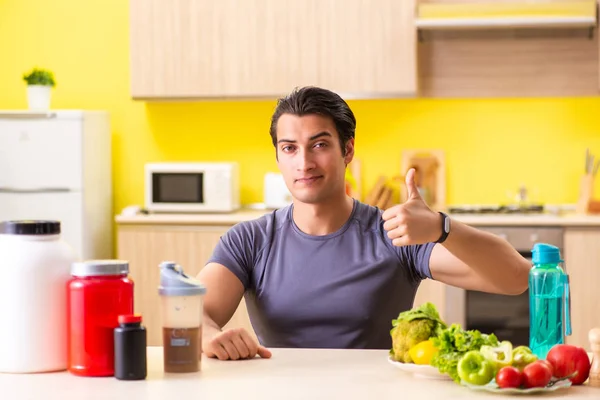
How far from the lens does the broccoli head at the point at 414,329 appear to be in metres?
1.84

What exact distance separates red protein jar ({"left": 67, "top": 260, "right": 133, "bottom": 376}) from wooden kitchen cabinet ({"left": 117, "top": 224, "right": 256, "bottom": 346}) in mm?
2649

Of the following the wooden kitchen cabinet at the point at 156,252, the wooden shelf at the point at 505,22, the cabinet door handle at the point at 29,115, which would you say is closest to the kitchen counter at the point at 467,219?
the wooden kitchen cabinet at the point at 156,252

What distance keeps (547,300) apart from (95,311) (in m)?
0.85

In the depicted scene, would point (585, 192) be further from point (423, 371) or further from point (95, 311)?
point (95, 311)

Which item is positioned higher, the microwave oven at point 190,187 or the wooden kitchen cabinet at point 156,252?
the microwave oven at point 190,187

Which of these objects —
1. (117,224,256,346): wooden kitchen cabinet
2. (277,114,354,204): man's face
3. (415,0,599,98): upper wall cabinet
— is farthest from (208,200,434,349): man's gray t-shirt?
(415,0,599,98): upper wall cabinet

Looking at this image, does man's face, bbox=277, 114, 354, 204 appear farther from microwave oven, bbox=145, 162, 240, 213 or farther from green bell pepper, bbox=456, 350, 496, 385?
microwave oven, bbox=145, 162, 240, 213

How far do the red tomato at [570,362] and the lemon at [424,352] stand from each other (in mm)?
206

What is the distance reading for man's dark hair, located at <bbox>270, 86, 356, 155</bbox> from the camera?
2455 mm

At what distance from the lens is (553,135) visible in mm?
4809

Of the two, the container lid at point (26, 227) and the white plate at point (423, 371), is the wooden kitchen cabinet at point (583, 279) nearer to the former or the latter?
the white plate at point (423, 371)

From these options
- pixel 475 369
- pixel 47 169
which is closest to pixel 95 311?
pixel 475 369

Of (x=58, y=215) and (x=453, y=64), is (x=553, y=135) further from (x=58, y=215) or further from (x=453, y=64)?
(x=58, y=215)

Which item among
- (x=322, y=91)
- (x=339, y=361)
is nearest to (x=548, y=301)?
(x=339, y=361)
